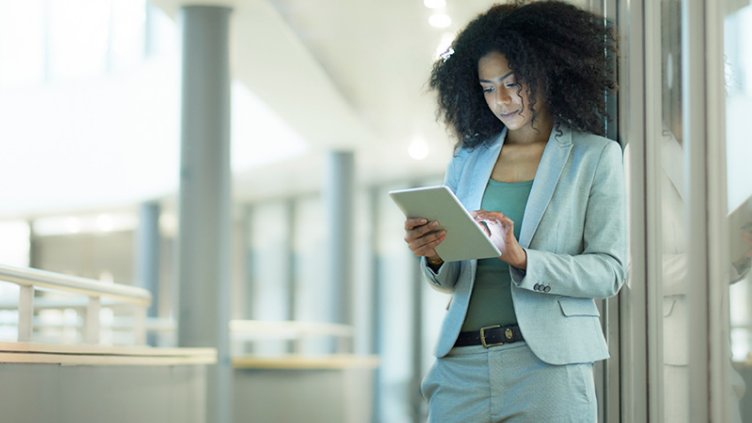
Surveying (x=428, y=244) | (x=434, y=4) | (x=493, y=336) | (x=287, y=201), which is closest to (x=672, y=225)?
(x=493, y=336)

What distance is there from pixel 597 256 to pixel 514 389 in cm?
39

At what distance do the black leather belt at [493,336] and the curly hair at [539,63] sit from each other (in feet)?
1.86

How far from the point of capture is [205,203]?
8055 mm

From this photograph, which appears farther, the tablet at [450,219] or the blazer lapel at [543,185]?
the blazer lapel at [543,185]

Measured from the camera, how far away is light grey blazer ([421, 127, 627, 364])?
2.69m

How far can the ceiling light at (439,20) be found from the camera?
8836mm

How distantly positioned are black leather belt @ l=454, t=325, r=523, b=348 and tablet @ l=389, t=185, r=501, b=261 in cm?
22

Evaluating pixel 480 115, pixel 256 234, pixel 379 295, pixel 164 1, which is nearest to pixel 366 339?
pixel 379 295

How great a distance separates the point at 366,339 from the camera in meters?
17.4

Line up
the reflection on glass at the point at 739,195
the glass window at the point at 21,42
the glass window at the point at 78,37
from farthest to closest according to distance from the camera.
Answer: the glass window at the point at 21,42 < the glass window at the point at 78,37 < the reflection on glass at the point at 739,195

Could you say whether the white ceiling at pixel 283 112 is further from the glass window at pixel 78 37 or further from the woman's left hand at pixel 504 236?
the woman's left hand at pixel 504 236

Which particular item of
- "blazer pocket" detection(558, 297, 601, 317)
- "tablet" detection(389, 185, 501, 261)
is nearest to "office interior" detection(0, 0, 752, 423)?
"blazer pocket" detection(558, 297, 601, 317)

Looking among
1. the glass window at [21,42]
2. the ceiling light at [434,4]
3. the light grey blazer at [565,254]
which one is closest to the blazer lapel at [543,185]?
the light grey blazer at [565,254]

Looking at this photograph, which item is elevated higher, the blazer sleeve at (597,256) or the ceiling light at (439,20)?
the ceiling light at (439,20)
